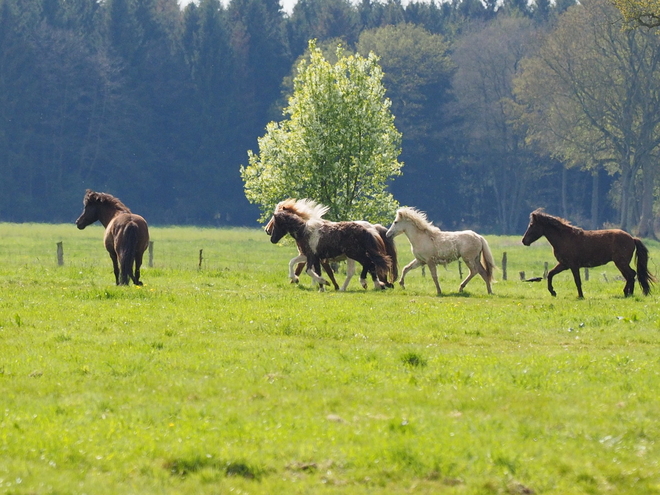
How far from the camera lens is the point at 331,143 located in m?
40.3

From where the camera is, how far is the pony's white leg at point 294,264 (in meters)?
26.1

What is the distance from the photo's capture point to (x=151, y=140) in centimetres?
10988

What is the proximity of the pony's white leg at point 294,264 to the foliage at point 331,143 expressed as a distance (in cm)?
1313

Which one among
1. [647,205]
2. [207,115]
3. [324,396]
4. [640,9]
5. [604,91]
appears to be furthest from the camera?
[207,115]

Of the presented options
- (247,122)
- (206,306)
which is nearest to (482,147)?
(247,122)

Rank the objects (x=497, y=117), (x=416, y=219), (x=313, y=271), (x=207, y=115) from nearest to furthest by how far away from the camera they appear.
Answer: (x=313, y=271) < (x=416, y=219) < (x=497, y=117) < (x=207, y=115)

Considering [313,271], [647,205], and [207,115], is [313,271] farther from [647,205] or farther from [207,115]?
[207,115]

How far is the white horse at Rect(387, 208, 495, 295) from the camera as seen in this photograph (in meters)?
25.6

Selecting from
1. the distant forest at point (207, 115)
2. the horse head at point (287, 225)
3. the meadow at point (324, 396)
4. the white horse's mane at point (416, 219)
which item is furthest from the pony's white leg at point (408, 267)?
the distant forest at point (207, 115)

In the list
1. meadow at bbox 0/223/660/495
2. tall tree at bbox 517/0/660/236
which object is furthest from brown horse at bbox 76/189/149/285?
tall tree at bbox 517/0/660/236

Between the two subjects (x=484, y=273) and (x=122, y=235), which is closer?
(x=122, y=235)

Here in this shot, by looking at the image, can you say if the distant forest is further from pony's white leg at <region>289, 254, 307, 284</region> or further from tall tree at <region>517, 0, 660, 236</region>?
pony's white leg at <region>289, 254, 307, 284</region>

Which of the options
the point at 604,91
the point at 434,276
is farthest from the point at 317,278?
the point at 604,91

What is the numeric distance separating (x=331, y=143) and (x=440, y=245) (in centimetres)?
1550
